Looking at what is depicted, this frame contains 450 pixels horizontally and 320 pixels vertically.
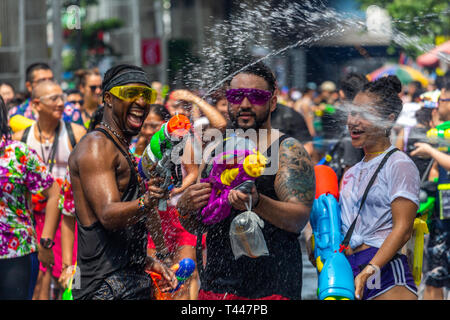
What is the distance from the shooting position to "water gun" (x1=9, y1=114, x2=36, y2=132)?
24.0 feet

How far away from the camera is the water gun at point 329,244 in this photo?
12.9 ft

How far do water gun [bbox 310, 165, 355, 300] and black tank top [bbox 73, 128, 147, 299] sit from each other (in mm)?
1042

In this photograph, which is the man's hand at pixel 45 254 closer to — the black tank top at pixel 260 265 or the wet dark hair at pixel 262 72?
the black tank top at pixel 260 265

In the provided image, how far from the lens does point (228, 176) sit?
12.1 feet

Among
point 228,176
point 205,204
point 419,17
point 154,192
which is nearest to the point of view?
point 154,192

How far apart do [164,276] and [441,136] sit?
2.48 meters

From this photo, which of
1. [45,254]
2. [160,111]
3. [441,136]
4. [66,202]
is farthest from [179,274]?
[160,111]

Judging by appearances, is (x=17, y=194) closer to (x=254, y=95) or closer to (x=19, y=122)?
(x=254, y=95)

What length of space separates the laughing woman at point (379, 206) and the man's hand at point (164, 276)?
1030 millimetres

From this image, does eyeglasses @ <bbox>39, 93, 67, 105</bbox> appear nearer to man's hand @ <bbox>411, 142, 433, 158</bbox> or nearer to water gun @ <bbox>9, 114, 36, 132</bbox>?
water gun @ <bbox>9, 114, 36, 132</bbox>

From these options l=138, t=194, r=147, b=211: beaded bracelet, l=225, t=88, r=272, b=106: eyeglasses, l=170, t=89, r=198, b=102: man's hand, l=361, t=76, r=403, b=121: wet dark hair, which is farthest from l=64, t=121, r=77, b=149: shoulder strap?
l=138, t=194, r=147, b=211: beaded bracelet

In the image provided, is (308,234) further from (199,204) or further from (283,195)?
(199,204)

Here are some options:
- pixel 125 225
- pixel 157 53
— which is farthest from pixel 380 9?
pixel 125 225

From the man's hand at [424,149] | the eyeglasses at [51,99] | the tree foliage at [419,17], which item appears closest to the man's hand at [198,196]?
the man's hand at [424,149]
